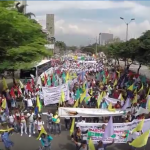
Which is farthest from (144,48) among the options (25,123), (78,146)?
(78,146)

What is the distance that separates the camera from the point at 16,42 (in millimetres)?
27172

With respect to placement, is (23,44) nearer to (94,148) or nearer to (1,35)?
(1,35)

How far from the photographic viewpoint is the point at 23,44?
2769cm

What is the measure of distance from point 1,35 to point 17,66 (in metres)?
2.89

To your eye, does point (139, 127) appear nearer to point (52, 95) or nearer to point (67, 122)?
point (67, 122)

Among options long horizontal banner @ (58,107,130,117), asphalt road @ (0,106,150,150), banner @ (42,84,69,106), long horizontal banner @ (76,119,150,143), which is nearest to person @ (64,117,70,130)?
→ long horizontal banner @ (58,107,130,117)

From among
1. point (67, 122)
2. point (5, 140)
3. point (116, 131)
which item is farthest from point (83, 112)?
point (5, 140)

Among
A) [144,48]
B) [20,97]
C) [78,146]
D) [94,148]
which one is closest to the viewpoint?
[94,148]

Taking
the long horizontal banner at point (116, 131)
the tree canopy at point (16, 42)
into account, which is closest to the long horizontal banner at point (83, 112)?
the long horizontal banner at point (116, 131)

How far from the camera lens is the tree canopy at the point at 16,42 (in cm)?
2430

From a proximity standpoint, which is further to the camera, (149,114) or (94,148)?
(149,114)

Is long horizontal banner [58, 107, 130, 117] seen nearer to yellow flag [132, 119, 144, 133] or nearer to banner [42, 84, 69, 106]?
yellow flag [132, 119, 144, 133]

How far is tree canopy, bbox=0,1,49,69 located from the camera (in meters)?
24.3

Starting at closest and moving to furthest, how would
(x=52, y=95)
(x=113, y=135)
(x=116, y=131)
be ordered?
(x=113, y=135), (x=116, y=131), (x=52, y=95)
